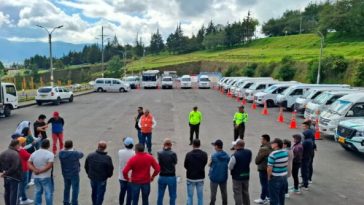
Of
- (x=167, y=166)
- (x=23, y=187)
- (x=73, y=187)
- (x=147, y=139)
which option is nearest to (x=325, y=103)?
(x=147, y=139)

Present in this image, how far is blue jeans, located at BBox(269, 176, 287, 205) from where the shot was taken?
25.1 feet

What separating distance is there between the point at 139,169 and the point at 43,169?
2.02 meters

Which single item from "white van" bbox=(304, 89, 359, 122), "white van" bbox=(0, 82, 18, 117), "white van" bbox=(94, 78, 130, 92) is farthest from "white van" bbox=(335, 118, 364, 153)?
"white van" bbox=(94, 78, 130, 92)

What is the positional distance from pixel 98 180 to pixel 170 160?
1.57m

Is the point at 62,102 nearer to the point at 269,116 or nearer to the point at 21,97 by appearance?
the point at 21,97

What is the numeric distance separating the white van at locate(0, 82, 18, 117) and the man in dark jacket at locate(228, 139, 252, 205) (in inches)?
734

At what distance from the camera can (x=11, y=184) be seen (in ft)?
25.0

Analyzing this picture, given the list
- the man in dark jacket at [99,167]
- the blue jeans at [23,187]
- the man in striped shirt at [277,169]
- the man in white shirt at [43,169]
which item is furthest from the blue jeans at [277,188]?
the blue jeans at [23,187]

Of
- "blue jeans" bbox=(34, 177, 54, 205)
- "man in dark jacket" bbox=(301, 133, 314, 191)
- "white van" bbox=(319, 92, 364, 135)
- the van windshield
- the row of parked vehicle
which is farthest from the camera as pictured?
the van windshield

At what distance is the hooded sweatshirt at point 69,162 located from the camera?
779 cm

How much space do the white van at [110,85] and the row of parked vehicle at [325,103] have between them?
51.0 ft

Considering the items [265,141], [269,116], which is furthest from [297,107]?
[265,141]

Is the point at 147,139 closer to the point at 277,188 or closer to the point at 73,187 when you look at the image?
the point at 73,187

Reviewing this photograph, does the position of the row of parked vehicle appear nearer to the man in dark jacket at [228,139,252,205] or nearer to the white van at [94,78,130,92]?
the man in dark jacket at [228,139,252,205]
